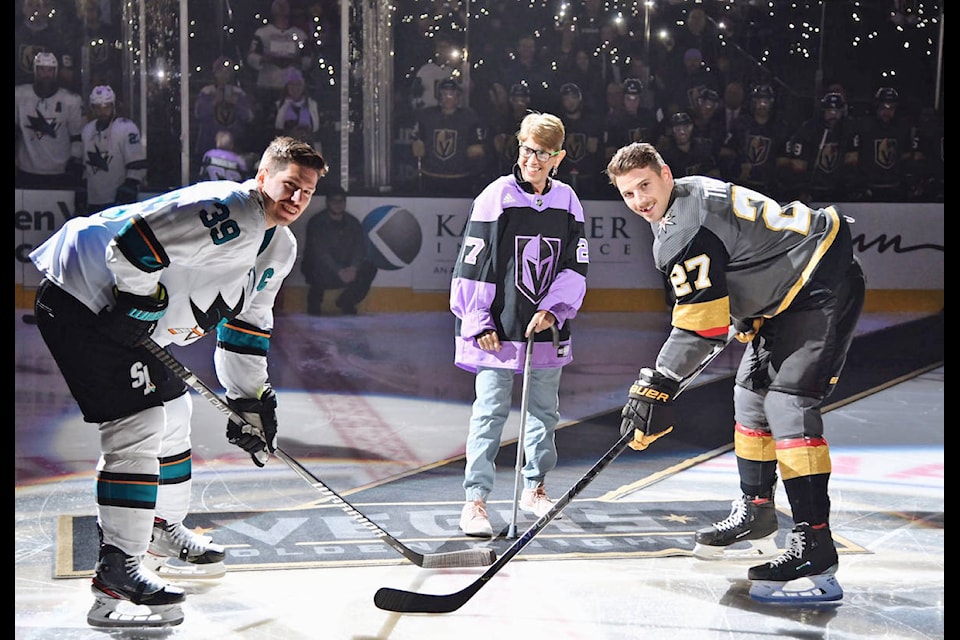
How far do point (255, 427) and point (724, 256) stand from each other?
4.25 feet

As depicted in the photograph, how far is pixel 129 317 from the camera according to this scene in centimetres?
255

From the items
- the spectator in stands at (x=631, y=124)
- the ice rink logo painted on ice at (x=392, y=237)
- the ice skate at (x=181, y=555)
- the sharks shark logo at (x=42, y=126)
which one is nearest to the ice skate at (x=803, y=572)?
the ice skate at (x=181, y=555)

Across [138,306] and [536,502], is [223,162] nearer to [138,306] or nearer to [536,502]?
[536,502]

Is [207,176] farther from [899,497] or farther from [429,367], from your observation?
[899,497]

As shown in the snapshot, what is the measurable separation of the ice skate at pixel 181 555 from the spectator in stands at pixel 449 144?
17.0 ft

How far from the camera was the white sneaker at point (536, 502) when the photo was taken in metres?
3.53

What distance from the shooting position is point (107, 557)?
262 cm

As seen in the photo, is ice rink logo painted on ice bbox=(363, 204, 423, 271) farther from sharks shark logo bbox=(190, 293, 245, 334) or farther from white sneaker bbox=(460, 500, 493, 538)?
sharks shark logo bbox=(190, 293, 245, 334)

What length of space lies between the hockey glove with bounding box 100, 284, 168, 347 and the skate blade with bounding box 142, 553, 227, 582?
706 millimetres

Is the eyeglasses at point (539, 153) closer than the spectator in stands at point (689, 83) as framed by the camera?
Yes

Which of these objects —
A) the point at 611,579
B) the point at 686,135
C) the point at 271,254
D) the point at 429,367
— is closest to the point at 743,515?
the point at 611,579

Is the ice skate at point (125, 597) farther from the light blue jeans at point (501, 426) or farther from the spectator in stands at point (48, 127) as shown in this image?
the spectator in stands at point (48, 127)

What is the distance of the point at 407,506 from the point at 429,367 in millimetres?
2377

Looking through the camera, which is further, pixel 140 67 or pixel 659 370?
pixel 140 67
